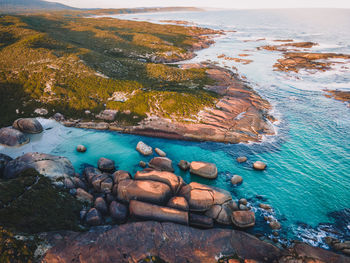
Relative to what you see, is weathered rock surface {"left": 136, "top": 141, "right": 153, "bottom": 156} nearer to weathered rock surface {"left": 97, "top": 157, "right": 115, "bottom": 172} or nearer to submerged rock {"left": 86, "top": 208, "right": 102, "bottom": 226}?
weathered rock surface {"left": 97, "top": 157, "right": 115, "bottom": 172}

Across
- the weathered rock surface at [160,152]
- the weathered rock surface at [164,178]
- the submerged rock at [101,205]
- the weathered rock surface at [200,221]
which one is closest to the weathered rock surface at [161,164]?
the weathered rock surface at [160,152]

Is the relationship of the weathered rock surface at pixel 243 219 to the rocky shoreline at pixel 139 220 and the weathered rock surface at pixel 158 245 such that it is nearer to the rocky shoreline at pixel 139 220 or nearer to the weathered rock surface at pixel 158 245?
the rocky shoreline at pixel 139 220

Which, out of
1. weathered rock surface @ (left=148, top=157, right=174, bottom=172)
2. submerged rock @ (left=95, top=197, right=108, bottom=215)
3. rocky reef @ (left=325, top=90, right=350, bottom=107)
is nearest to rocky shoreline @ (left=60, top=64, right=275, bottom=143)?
weathered rock surface @ (left=148, top=157, right=174, bottom=172)

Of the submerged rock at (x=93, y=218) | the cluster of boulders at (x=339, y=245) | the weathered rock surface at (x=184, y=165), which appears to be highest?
the submerged rock at (x=93, y=218)

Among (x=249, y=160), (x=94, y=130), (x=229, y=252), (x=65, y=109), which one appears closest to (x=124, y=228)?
(x=229, y=252)

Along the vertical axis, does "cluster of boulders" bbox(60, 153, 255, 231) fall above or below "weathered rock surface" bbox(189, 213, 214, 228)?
above

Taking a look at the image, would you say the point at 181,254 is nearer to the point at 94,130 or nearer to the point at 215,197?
the point at 215,197
